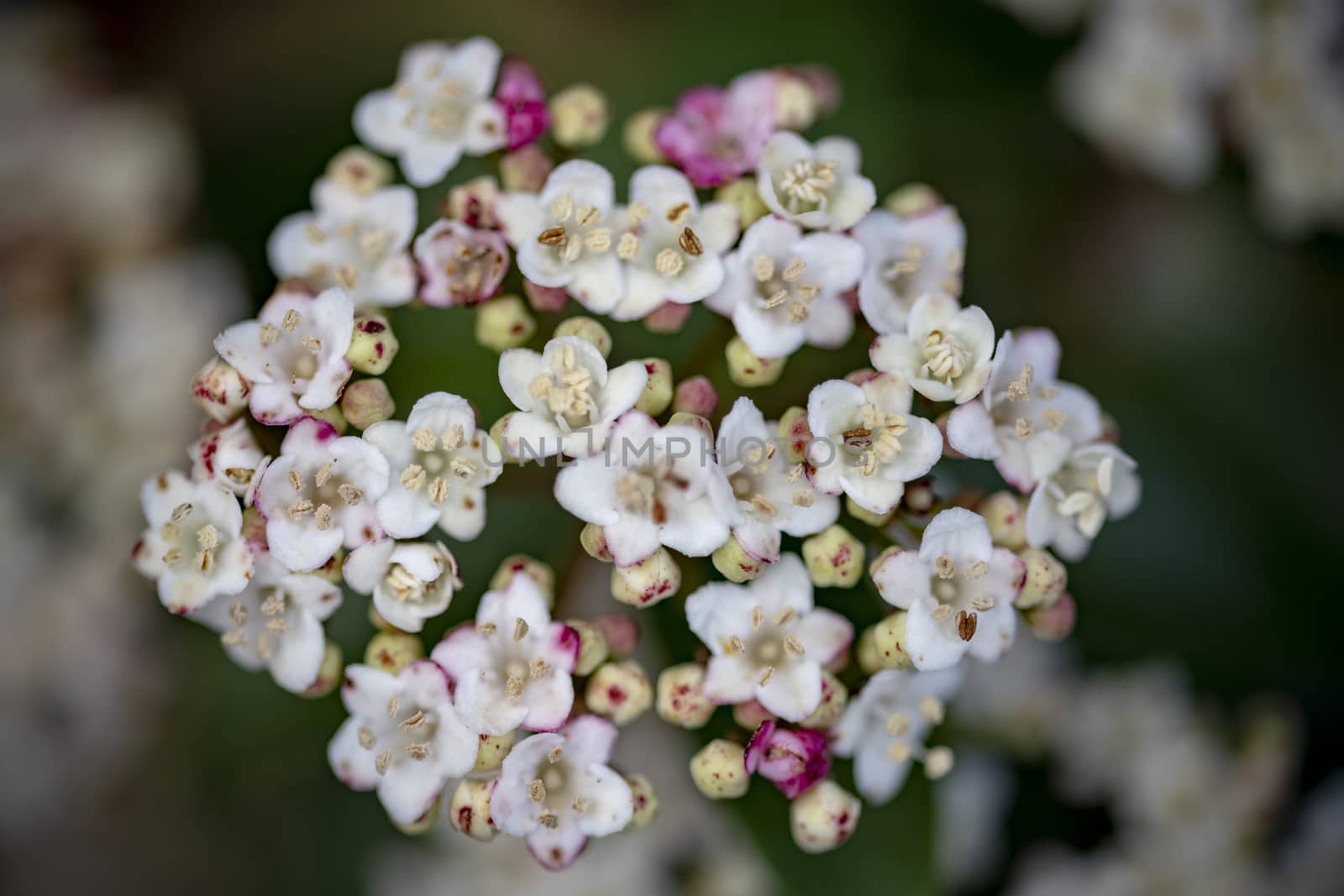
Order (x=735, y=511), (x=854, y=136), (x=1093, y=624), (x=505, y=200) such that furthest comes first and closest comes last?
(x=1093, y=624) < (x=854, y=136) < (x=505, y=200) < (x=735, y=511)

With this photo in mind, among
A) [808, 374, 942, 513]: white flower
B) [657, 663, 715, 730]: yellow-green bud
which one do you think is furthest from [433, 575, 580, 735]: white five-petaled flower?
[808, 374, 942, 513]: white flower

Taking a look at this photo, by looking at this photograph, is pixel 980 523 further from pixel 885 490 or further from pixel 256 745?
pixel 256 745

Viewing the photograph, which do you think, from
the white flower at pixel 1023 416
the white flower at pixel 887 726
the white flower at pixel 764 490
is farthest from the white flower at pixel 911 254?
the white flower at pixel 887 726

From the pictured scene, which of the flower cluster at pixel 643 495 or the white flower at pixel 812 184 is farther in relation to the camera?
the white flower at pixel 812 184

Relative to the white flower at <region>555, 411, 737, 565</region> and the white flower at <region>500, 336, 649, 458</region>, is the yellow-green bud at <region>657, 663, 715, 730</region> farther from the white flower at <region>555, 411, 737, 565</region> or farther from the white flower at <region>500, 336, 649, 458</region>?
the white flower at <region>500, 336, 649, 458</region>

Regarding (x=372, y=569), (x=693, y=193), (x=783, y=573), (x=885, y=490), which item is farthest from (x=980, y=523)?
(x=372, y=569)

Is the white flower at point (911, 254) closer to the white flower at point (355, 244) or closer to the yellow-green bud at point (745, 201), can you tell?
the yellow-green bud at point (745, 201)
